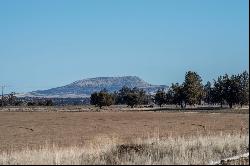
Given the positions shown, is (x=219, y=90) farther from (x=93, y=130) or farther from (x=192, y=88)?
(x=93, y=130)

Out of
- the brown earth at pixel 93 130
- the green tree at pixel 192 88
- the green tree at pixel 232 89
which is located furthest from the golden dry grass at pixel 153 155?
the green tree at pixel 192 88

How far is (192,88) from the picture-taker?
134375 mm

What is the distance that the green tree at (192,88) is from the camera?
13400 centimetres

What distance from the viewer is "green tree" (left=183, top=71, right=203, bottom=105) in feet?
440

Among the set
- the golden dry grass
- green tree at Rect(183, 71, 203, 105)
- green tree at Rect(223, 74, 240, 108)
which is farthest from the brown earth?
green tree at Rect(183, 71, 203, 105)

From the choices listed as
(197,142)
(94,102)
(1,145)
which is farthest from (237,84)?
(197,142)

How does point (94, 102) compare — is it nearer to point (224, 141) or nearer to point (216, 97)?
point (216, 97)

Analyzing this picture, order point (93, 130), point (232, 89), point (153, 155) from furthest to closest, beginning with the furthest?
point (232, 89) → point (93, 130) → point (153, 155)

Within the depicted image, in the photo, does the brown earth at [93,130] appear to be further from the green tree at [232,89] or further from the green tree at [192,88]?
the green tree at [192,88]

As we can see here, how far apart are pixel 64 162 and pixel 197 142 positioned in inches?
269

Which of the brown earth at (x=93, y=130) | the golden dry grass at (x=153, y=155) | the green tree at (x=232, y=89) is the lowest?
the brown earth at (x=93, y=130)

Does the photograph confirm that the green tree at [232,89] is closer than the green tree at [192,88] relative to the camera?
Yes

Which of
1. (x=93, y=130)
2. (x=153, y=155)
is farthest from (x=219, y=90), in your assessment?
(x=153, y=155)

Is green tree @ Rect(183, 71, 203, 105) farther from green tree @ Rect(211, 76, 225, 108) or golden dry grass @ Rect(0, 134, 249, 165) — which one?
golden dry grass @ Rect(0, 134, 249, 165)
